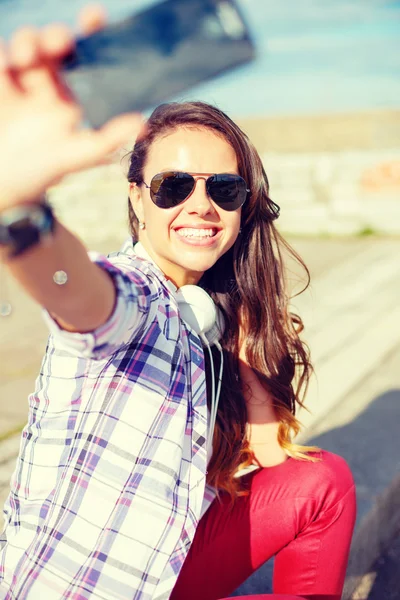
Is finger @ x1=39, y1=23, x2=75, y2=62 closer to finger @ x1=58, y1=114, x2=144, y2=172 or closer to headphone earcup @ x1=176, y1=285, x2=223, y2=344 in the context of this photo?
finger @ x1=58, y1=114, x2=144, y2=172

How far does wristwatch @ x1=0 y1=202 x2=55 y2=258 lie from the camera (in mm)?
896

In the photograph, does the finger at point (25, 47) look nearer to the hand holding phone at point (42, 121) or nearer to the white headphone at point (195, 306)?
the hand holding phone at point (42, 121)

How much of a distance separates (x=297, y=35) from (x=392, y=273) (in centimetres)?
634

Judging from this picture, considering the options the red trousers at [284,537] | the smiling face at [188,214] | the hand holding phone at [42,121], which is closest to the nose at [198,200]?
the smiling face at [188,214]

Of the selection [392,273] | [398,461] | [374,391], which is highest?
[398,461]

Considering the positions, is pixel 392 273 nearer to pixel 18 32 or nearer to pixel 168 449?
pixel 168 449

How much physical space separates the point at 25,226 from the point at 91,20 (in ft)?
0.88

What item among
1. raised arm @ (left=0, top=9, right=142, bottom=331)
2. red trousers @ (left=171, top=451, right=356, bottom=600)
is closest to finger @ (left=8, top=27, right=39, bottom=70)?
raised arm @ (left=0, top=9, right=142, bottom=331)

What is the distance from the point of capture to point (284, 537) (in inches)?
76.9

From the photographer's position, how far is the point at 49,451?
1.50m

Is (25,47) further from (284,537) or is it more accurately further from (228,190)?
(284,537)

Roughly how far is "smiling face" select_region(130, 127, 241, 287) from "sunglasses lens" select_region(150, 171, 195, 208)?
2cm

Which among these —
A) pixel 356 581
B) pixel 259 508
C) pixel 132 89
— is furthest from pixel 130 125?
pixel 356 581

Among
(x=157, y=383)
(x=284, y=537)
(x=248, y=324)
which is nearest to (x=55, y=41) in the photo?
(x=157, y=383)
